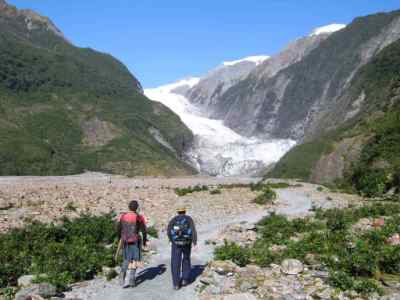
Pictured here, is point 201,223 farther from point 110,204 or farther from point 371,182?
point 371,182

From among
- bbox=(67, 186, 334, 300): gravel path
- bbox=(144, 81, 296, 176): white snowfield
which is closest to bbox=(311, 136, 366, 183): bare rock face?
bbox=(67, 186, 334, 300): gravel path

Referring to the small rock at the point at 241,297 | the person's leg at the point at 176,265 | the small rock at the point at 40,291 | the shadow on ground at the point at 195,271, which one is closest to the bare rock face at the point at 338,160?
the shadow on ground at the point at 195,271

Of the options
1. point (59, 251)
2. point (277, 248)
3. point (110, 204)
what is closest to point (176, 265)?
point (277, 248)

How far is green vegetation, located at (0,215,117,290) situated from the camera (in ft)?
41.4

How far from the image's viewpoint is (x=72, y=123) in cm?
11131

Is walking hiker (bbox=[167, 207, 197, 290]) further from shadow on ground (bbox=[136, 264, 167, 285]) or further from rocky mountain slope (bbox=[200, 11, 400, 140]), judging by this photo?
rocky mountain slope (bbox=[200, 11, 400, 140])

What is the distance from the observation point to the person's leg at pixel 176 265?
11633mm

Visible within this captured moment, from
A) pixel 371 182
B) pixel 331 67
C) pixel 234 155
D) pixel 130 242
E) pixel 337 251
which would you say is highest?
pixel 331 67

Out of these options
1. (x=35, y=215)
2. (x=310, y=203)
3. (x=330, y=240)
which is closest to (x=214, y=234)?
(x=330, y=240)

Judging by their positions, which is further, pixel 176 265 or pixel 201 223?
pixel 201 223

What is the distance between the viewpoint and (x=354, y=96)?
10500 centimetres

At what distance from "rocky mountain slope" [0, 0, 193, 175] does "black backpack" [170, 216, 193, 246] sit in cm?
6954

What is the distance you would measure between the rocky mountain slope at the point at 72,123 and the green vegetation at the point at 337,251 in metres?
66.1

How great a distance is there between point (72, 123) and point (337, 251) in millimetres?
103898
